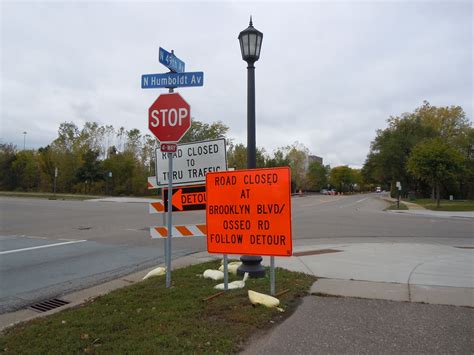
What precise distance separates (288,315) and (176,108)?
11.2ft

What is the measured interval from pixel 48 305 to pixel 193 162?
3.22m

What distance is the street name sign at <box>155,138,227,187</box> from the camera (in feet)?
21.4

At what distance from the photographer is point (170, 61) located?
6.03 m

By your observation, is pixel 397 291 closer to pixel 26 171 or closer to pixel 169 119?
pixel 169 119

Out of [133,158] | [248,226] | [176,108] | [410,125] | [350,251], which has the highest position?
[410,125]

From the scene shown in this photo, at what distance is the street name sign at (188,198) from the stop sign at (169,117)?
118cm

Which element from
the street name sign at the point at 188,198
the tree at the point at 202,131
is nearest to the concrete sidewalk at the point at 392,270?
the street name sign at the point at 188,198

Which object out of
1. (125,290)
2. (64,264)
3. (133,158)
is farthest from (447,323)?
(133,158)

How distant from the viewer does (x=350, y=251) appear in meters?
9.83

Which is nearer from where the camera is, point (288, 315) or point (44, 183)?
point (288, 315)

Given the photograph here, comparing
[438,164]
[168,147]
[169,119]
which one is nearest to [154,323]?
[168,147]

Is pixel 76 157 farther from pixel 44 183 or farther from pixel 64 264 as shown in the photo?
pixel 64 264

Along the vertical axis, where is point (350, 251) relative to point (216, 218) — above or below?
below

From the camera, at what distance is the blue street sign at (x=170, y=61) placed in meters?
5.81
